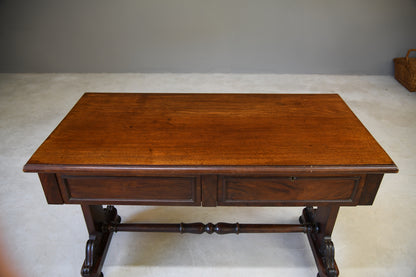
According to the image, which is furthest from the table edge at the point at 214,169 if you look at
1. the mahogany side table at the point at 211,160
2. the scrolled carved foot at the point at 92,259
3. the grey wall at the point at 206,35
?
the grey wall at the point at 206,35

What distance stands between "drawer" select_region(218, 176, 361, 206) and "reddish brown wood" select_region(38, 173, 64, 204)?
0.68 meters

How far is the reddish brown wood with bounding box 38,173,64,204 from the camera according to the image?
129 cm

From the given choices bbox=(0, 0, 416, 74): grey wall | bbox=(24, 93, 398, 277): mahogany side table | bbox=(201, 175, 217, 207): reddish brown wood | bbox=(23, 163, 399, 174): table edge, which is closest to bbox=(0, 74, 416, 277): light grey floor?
bbox=(24, 93, 398, 277): mahogany side table

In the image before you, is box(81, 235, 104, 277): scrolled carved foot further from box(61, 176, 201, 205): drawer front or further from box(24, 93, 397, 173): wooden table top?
box(24, 93, 397, 173): wooden table top

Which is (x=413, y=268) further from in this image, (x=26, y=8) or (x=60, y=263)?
(x=26, y=8)

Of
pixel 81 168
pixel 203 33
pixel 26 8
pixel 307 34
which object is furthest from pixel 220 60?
pixel 81 168

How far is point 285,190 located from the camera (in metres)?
1.32

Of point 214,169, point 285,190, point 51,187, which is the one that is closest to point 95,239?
point 51,187

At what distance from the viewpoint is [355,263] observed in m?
1.73

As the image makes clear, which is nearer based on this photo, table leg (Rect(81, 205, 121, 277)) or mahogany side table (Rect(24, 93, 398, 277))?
mahogany side table (Rect(24, 93, 398, 277))

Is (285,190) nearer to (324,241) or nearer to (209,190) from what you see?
(209,190)

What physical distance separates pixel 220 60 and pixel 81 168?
3.16 meters

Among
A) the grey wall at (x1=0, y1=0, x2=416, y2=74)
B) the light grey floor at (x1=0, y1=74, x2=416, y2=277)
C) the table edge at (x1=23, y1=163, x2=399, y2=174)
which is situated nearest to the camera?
the table edge at (x1=23, y1=163, x2=399, y2=174)

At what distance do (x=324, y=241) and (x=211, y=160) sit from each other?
852 mm
